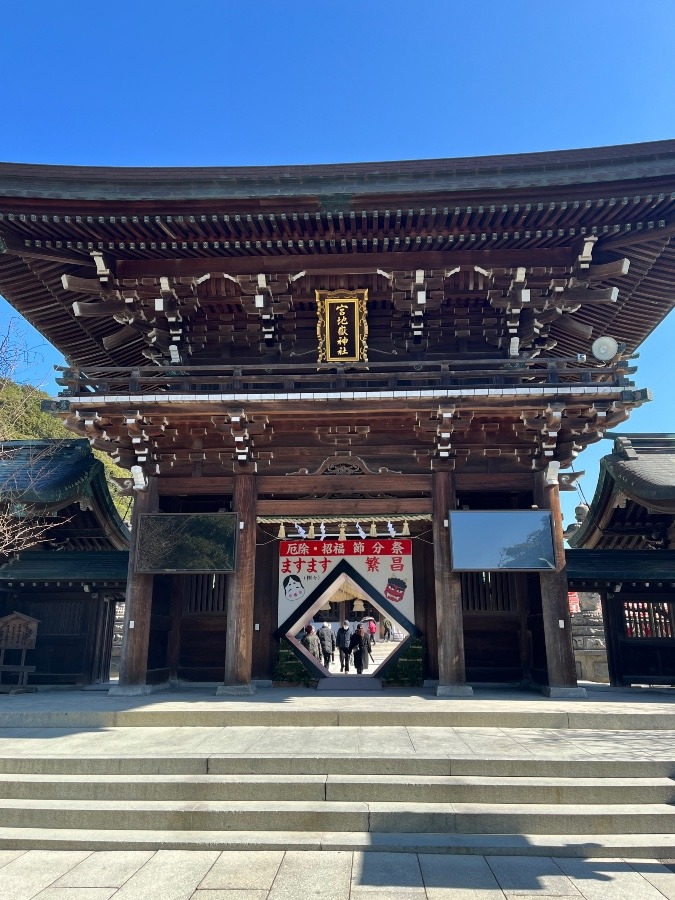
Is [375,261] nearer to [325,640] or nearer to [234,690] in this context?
[234,690]

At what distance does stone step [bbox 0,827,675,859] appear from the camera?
534cm

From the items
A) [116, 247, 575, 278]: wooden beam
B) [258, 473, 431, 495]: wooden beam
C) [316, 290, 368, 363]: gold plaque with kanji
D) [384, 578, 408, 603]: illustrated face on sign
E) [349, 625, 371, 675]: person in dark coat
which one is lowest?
[349, 625, 371, 675]: person in dark coat

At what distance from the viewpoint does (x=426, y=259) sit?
1073 cm

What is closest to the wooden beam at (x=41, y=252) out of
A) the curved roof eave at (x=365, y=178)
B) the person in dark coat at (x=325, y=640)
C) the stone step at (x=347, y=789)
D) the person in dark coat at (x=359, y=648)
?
the curved roof eave at (x=365, y=178)

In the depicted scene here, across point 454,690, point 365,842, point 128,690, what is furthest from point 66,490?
point 365,842

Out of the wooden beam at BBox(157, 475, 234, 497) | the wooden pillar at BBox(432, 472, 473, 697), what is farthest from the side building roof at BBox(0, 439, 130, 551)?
the wooden pillar at BBox(432, 472, 473, 697)

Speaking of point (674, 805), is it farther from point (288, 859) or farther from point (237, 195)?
point (237, 195)

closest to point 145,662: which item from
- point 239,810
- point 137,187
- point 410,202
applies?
point 239,810

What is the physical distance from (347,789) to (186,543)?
6076 mm

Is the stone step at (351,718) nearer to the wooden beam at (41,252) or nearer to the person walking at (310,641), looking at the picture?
the person walking at (310,641)

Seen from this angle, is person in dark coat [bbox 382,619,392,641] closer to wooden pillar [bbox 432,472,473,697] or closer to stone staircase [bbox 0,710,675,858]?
wooden pillar [bbox 432,472,473,697]

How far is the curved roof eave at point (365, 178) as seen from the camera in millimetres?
9602

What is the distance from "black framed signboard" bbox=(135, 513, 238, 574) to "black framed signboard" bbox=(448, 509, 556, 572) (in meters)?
4.33

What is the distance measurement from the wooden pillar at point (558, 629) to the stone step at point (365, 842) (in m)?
4.89
